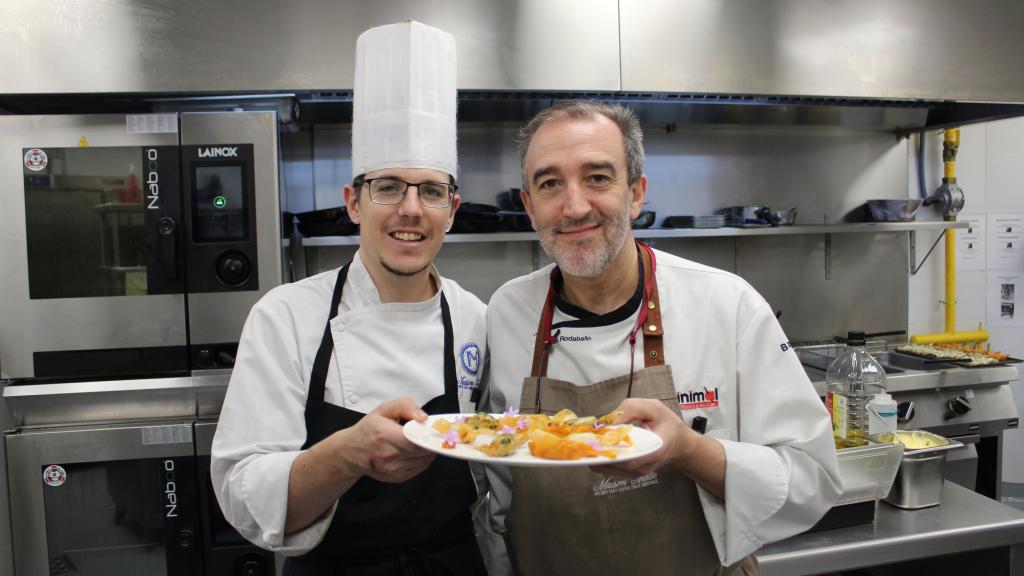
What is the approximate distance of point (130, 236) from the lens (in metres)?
2.55

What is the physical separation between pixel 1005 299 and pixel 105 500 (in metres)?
5.02

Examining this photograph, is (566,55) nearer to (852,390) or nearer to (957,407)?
(852,390)

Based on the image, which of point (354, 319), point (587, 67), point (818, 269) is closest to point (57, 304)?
point (354, 319)

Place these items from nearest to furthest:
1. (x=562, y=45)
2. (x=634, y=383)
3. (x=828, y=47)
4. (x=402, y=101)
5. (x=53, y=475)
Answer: (x=634, y=383) < (x=402, y=101) < (x=53, y=475) < (x=562, y=45) < (x=828, y=47)

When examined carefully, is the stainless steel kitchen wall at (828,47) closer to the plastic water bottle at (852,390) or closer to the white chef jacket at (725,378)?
the plastic water bottle at (852,390)

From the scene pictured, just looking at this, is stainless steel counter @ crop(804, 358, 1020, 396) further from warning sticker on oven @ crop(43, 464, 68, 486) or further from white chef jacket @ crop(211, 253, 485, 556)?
warning sticker on oven @ crop(43, 464, 68, 486)

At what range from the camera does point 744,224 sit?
3.49m

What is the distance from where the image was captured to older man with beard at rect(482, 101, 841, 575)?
143 centimetres

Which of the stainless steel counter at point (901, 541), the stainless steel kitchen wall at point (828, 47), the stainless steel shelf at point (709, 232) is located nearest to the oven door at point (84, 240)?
the stainless steel shelf at point (709, 232)

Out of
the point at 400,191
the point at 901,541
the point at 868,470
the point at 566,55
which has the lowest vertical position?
the point at 901,541

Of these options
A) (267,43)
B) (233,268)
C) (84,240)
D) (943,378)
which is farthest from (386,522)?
(943,378)

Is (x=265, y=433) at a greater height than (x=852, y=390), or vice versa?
(x=265, y=433)

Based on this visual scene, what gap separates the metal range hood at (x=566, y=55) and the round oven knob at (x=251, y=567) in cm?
194

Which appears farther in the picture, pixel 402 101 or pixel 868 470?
pixel 868 470
